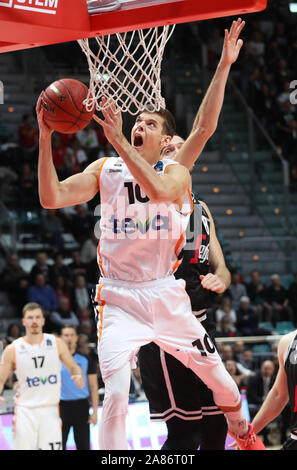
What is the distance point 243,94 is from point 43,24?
11641mm

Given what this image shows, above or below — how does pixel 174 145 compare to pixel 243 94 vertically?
below

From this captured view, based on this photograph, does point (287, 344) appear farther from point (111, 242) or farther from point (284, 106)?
point (284, 106)

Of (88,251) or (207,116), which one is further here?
(88,251)

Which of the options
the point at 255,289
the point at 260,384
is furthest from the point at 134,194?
the point at 255,289

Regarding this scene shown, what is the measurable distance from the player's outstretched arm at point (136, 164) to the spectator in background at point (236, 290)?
852 centimetres

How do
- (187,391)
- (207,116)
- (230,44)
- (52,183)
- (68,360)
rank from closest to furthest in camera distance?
(52,183)
(230,44)
(207,116)
(187,391)
(68,360)

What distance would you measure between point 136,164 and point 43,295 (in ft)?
26.1

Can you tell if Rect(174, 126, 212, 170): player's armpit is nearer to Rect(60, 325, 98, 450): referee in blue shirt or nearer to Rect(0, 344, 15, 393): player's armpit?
Rect(0, 344, 15, 393): player's armpit

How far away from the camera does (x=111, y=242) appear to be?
4.77 m

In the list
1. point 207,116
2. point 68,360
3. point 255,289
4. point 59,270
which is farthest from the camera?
point 255,289

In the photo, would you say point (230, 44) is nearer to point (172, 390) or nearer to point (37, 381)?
point (172, 390)

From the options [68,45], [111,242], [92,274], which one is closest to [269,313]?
[92,274]

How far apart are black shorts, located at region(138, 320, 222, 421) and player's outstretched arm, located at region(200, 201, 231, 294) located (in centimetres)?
58

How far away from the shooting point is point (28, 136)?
13680 millimetres
